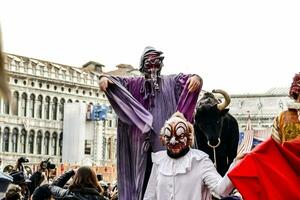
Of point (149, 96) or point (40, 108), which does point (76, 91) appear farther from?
point (149, 96)

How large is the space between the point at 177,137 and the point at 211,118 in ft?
5.32

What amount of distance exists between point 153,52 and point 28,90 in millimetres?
65642

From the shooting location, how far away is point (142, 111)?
5.12m

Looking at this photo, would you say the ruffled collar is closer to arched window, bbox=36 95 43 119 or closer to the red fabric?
the red fabric

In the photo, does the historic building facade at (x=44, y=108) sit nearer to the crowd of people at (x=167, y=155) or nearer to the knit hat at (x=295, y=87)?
the crowd of people at (x=167, y=155)

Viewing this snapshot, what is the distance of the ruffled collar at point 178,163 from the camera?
4.09 metres

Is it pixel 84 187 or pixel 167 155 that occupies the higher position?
pixel 167 155

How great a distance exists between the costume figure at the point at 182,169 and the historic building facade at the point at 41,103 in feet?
208

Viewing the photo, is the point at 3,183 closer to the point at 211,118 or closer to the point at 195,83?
the point at 211,118

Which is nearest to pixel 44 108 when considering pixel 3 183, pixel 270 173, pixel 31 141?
pixel 31 141

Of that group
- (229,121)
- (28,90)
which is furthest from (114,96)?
(28,90)

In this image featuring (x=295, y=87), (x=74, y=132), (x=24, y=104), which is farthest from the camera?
(x=74, y=132)

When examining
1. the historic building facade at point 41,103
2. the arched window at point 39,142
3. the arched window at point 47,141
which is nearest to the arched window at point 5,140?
the historic building facade at point 41,103

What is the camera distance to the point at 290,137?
4.27 metres
